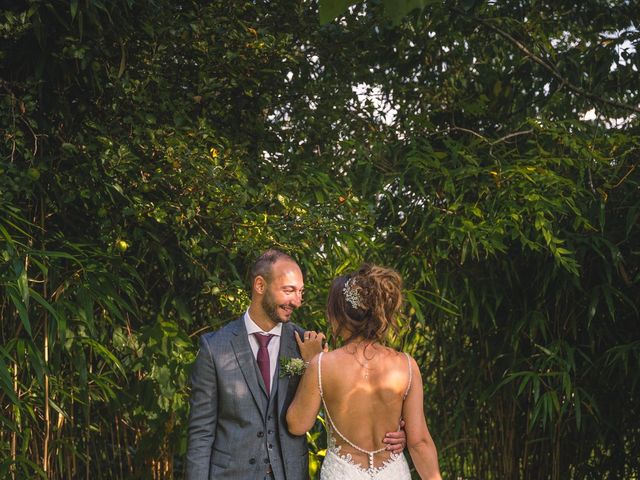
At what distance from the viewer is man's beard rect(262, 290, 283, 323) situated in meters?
2.56

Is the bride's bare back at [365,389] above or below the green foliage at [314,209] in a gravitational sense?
below

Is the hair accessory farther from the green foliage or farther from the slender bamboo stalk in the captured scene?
the slender bamboo stalk

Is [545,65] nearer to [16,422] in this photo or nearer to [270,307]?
[270,307]

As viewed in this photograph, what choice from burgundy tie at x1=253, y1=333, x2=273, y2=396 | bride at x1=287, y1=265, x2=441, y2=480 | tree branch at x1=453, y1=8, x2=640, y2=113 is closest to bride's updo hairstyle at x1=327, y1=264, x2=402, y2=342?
bride at x1=287, y1=265, x2=441, y2=480

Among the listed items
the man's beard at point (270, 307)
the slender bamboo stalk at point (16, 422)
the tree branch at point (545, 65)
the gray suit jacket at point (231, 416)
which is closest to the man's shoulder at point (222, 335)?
the gray suit jacket at point (231, 416)

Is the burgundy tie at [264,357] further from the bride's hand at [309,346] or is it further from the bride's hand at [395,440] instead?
the bride's hand at [395,440]

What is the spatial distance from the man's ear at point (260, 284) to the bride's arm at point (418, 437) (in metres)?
0.48

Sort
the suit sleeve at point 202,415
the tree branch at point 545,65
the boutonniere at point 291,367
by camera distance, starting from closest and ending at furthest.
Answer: the suit sleeve at point 202,415 < the boutonniere at point 291,367 < the tree branch at point 545,65

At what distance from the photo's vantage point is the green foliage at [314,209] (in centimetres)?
325

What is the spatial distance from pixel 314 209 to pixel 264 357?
3.42ft

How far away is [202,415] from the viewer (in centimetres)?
249

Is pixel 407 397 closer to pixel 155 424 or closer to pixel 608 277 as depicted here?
pixel 155 424

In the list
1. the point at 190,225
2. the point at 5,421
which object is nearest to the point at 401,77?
the point at 190,225

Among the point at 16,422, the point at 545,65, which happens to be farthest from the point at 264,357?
the point at 545,65
